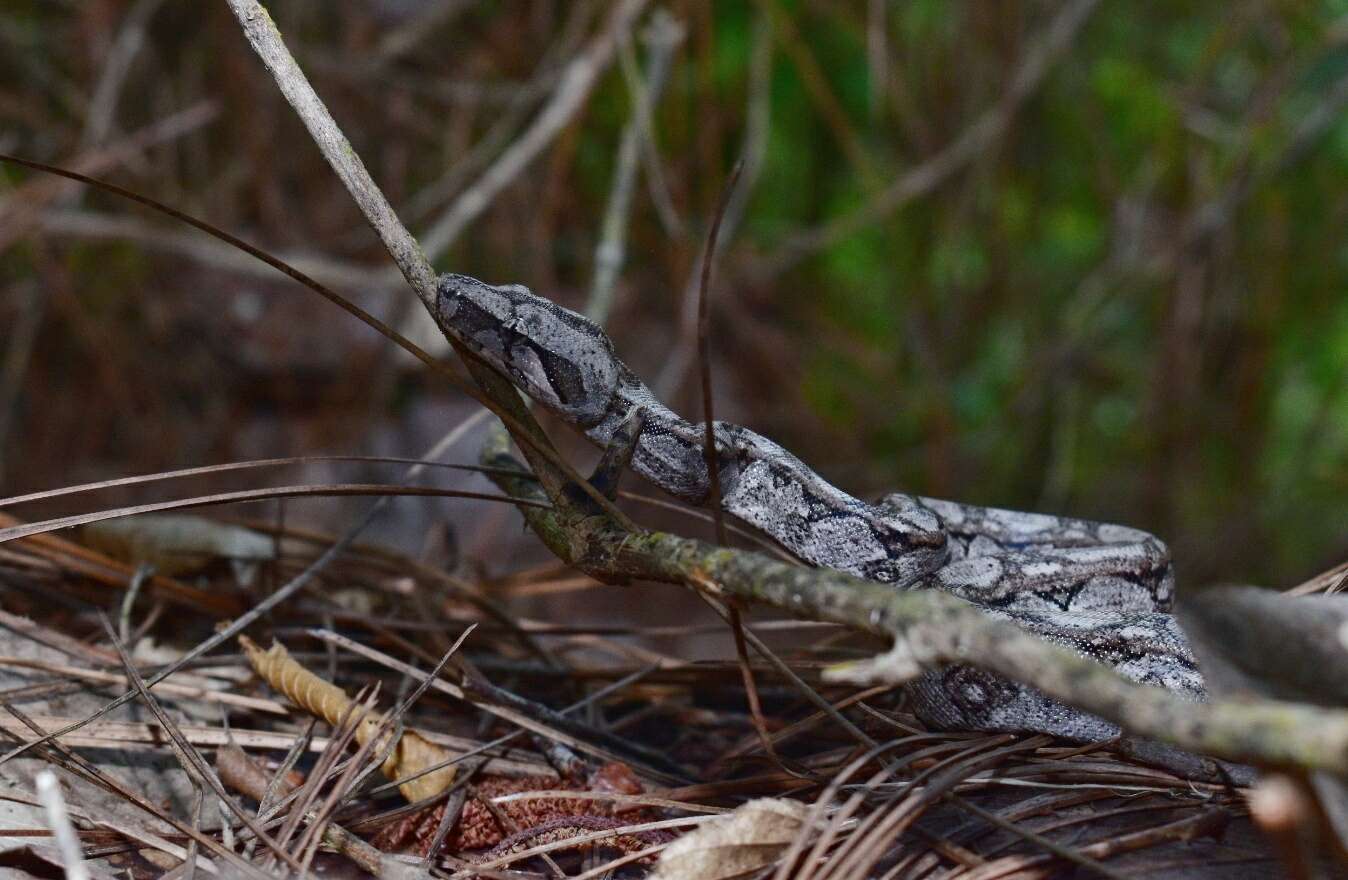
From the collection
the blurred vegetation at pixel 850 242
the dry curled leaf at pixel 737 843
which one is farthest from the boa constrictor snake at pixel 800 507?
the blurred vegetation at pixel 850 242

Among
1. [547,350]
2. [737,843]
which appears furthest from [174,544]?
[737,843]

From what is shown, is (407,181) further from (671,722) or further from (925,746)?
(925,746)

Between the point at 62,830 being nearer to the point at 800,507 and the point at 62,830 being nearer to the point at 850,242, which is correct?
the point at 800,507

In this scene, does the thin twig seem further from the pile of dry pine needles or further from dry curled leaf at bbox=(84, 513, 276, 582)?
dry curled leaf at bbox=(84, 513, 276, 582)

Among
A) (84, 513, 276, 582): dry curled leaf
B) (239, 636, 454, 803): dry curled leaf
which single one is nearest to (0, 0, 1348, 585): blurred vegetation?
(84, 513, 276, 582): dry curled leaf

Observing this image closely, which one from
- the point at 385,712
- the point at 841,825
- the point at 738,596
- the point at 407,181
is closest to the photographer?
the point at 738,596

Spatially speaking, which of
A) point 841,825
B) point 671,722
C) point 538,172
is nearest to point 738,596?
point 841,825
